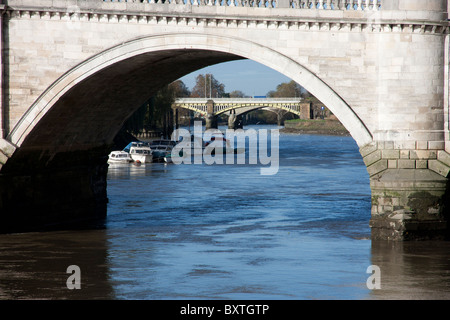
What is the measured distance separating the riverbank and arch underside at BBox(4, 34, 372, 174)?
8109 cm

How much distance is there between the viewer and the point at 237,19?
20.6 meters

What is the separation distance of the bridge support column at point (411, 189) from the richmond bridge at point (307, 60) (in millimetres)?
26

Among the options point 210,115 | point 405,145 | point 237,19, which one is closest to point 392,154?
point 405,145

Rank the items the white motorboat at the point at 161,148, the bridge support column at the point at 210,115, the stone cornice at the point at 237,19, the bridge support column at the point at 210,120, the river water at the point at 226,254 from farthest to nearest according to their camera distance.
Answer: the bridge support column at the point at 210,120 < the bridge support column at the point at 210,115 < the white motorboat at the point at 161,148 < the stone cornice at the point at 237,19 < the river water at the point at 226,254

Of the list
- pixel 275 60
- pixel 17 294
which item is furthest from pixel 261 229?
pixel 17 294

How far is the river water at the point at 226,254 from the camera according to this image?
16578 mm

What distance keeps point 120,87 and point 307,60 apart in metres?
7.08

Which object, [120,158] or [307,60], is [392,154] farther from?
[120,158]

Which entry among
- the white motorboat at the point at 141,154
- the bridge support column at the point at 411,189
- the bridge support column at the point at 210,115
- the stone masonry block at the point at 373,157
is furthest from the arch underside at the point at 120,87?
the bridge support column at the point at 210,115

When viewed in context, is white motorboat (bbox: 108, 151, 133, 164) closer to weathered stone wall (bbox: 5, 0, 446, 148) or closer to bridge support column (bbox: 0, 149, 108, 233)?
bridge support column (bbox: 0, 149, 108, 233)

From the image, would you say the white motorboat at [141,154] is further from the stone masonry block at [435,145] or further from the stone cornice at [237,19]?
the stone masonry block at [435,145]

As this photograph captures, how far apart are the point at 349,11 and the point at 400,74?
2.09m

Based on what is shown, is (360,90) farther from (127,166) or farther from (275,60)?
(127,166)

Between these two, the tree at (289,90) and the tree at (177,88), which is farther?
the tree at (289,90)
